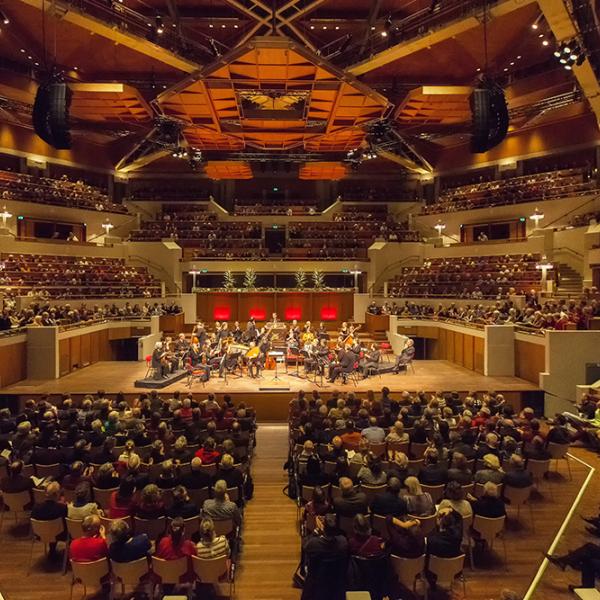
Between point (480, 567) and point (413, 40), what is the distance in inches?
658

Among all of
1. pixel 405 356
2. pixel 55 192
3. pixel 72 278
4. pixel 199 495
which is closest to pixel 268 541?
pixel 199 495

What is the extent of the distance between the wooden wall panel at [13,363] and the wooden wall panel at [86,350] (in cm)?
238

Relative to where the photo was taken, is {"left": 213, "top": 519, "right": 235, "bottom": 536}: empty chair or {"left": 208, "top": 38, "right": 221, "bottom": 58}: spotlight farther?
{"left": 208, "top": 38, "right": 221, "bottom": 58}: spotlight

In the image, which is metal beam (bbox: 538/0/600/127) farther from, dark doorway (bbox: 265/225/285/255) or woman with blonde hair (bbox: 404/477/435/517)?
dark doorway (bbox: 265/225/285/255)

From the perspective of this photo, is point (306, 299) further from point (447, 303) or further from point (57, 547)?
point (57, 547)

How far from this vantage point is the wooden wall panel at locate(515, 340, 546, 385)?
44.5 feet

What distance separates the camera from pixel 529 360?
14.2m

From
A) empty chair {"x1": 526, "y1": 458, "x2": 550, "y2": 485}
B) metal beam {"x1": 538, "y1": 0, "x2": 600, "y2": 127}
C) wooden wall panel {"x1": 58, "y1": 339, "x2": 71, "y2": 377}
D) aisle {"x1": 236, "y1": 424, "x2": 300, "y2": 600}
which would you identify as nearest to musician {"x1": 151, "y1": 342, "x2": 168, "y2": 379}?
wooden wall panel {"x1": 58, "y1": 339, "x2": 71, "y2": 377}

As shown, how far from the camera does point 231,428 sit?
330 inches

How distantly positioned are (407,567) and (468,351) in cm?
1310

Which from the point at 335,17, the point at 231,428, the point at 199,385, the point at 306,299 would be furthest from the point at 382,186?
the point at 231,428

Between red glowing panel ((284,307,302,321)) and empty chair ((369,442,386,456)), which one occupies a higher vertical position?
red glowing panel ((284,307,302,321))

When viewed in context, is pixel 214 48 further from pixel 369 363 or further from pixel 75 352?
pixel 369 363

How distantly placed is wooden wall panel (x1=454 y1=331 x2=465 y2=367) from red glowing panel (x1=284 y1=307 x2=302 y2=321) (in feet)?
28.9
